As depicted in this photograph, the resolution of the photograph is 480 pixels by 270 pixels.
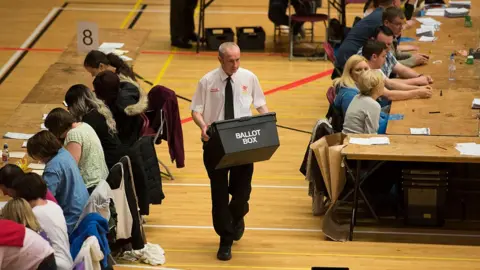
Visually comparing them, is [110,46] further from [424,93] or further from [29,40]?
[29,40]

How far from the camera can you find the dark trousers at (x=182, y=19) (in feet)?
50.3

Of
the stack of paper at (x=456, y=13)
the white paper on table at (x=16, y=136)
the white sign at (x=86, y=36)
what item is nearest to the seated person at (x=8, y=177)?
the white paper on table at (x=16, y=136)

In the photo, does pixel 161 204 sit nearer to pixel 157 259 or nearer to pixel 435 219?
pixel 157 259

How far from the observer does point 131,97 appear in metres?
8.84

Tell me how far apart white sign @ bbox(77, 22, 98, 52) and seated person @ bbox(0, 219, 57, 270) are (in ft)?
18.8

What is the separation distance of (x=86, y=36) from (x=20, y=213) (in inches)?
226

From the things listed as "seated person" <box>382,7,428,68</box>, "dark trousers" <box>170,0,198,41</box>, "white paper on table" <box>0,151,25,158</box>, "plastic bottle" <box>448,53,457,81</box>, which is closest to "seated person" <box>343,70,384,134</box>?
"seated person" <box>382,7,428,68</box>

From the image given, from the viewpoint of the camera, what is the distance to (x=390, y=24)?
10.8 meters

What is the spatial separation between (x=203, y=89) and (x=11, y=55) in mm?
7395

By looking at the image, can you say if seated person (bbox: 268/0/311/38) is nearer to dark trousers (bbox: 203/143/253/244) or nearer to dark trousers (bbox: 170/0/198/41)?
dark trousers (bbox: 170/0/198/41)

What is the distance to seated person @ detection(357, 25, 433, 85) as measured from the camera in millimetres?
10344

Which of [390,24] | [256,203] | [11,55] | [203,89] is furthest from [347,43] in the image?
[11,55]

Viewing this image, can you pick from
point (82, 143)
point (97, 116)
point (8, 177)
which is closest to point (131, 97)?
point (97, 116)

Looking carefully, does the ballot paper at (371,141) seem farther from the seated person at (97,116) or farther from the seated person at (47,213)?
the seated person at (47,213)
